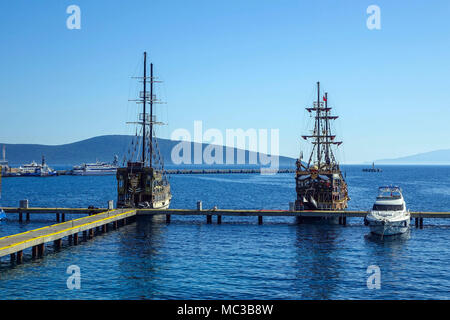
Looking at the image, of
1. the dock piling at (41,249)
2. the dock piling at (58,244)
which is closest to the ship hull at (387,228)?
the dock piling at (58,244)

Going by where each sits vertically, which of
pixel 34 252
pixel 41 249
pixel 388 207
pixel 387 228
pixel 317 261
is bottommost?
pixel 317 261

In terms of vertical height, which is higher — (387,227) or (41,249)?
(387,227)

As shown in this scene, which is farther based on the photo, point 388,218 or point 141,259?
point 388,218

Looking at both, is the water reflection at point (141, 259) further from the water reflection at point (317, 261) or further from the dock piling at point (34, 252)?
the water reflection at point (317, 261)

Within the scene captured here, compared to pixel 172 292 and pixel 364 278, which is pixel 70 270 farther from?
pixel 364 278

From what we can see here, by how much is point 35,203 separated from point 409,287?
89242 millimetres

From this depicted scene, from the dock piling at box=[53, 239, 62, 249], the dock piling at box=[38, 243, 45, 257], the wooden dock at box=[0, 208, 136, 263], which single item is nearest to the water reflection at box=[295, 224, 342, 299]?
the wooden dock at box=[0, 208, 136, 263]

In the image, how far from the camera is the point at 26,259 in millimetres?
40750

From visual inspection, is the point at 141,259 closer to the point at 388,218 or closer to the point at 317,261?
the point at 317,261

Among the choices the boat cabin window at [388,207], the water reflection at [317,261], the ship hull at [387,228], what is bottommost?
the water reflection at [317,261]

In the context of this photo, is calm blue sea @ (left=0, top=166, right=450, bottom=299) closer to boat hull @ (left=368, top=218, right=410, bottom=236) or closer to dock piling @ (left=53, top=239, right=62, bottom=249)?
dock piling @ (left=53, top=239, right=62, bottom=249)

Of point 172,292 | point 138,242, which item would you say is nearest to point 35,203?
point 138,242

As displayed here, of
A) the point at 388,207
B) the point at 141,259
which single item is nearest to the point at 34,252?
the point at 141,259
